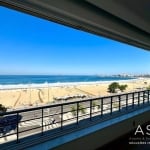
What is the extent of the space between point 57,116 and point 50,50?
4.45m

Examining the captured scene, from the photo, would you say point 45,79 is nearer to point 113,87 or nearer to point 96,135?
point 96,135

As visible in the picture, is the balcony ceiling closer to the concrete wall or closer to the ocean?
the ocean

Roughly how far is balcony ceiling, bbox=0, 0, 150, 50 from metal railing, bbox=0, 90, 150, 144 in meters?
1.02

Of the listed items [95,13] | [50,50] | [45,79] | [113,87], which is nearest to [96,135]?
[45,79]

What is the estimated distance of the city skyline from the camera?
275cm

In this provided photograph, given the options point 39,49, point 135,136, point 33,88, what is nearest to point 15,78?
point 33,88

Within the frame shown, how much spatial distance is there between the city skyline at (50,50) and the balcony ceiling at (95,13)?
228mm

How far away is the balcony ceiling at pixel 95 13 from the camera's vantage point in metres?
1.54

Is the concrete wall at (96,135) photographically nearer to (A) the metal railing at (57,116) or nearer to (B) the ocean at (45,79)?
(A) the metal railing at (57,116)

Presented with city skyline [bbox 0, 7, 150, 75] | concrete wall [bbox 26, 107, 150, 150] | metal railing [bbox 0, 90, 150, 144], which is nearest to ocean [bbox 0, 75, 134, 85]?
city skyline [bbox 0, 7, 150, 75]

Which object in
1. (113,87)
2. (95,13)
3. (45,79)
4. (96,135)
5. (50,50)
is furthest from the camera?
(50,50)

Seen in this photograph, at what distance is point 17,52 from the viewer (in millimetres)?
3760

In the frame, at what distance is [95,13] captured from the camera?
6.19 feet

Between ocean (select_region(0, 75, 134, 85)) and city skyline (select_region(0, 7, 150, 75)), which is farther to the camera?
city skyline (select_region(0, 7, 150, 75))
